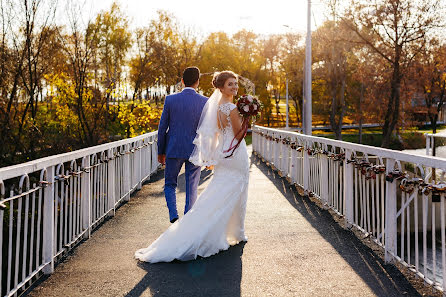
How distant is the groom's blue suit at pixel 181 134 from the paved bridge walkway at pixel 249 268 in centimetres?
73

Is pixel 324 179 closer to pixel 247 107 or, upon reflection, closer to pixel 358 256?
pixel 247 107

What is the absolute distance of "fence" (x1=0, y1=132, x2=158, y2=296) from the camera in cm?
381

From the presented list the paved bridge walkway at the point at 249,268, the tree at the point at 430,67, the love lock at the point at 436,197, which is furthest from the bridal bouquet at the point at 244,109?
the tree at the point at 430,67

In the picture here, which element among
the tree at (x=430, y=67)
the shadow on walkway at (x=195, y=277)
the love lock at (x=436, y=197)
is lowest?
the shadow on walkway at (x=195, y=277)

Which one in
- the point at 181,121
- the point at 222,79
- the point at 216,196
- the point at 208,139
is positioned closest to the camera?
the point at 216,196

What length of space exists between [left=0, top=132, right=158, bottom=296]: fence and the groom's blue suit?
3.36 ft

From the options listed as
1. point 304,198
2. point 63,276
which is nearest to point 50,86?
point 304,198

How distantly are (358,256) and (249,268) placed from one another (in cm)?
125

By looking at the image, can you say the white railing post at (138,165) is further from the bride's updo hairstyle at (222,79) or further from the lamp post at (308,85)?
the lamp post at (308,85)

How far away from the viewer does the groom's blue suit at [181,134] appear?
602 cm

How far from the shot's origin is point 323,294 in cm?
384

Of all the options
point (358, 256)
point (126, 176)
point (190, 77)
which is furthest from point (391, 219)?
point (126, 176)

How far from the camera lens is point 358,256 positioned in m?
4.97

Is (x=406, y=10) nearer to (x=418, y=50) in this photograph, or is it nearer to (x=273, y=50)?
(x=418, y=50)
